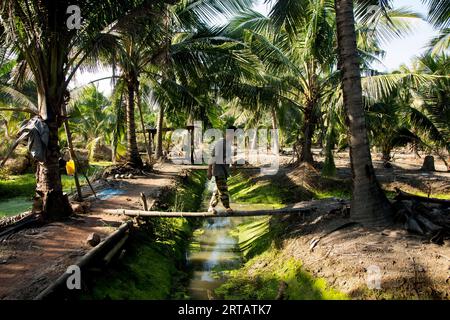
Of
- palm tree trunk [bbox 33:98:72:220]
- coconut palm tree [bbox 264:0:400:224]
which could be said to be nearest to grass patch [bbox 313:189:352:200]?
coconut palm tree [bbox 264:0:400:224]

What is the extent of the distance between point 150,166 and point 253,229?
320 inches

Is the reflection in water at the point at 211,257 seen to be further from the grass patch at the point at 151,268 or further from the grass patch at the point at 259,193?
the grass patch at the point at 259,193

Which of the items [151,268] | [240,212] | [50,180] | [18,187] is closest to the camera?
[151,268]

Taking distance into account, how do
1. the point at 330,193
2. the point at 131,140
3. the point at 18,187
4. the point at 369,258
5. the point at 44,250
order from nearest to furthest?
the point at 369,258 → the point at 44,250 → the point at 330,193 → the point at 18,187 → the point at 131,140

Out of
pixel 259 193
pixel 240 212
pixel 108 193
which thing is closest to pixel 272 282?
pixel 240 212

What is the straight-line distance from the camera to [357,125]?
6445 millimetres

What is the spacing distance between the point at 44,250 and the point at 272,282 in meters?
3.77

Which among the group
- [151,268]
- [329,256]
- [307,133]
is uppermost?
[307,133]

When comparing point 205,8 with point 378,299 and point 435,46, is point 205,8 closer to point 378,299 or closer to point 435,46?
point 435,46

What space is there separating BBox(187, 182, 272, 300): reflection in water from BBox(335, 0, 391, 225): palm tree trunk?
297cm

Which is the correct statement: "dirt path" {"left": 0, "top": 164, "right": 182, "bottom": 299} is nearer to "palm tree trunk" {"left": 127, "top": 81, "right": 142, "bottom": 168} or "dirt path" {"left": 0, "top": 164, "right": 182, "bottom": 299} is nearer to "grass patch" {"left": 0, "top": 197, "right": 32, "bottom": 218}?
"grass patch" {"left": 0, "top": 197, "right": 32, "bottom": 218}

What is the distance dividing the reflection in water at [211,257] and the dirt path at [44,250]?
186 centimetres

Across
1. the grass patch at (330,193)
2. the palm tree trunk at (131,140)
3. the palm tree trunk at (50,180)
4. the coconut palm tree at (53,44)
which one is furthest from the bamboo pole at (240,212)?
the palm tree trunk at (131,140)

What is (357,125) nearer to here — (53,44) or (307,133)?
(53,44)
